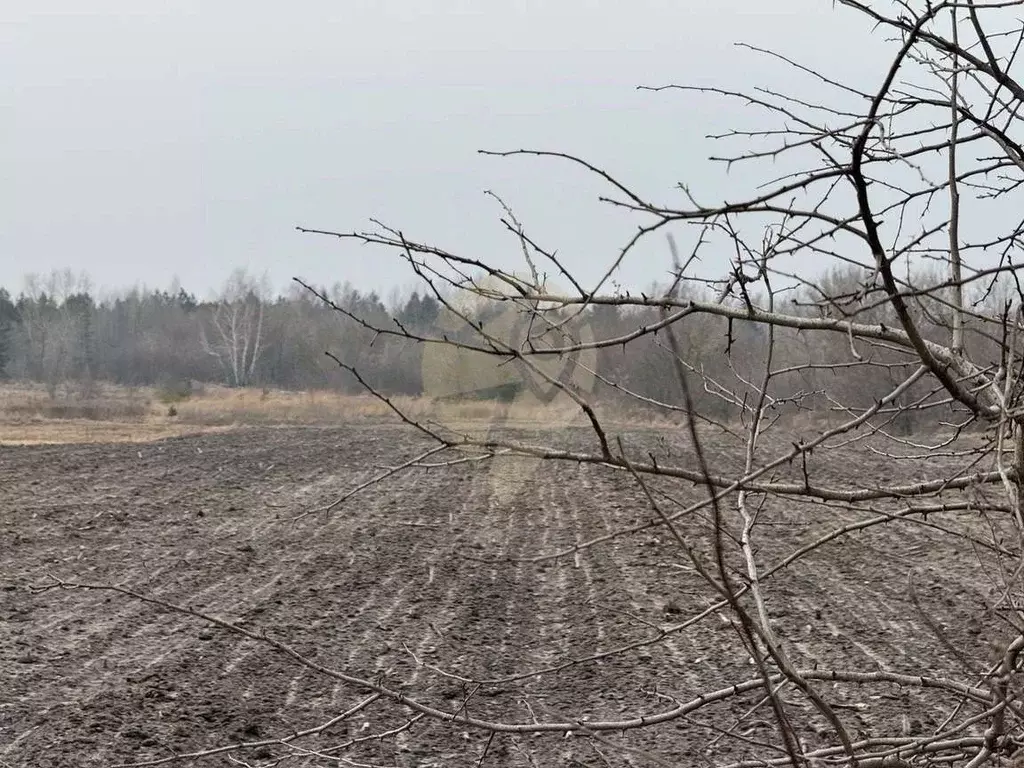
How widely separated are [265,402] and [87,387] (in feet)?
59.9

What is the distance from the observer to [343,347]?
396 centimetres

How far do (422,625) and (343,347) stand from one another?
464cm

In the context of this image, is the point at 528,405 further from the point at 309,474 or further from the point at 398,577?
the point at 309,474

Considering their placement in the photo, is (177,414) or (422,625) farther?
(177,414)

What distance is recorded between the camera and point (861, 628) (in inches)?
320

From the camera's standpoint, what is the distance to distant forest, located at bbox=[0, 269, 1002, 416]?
2898 millimetres

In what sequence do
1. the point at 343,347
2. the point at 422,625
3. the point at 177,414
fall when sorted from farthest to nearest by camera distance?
the point at 177,414
the point at 422,625
the point at 343,347

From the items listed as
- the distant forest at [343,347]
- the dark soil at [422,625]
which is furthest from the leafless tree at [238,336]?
the dark soil at [422,625]

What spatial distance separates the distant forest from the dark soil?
33 centimetres

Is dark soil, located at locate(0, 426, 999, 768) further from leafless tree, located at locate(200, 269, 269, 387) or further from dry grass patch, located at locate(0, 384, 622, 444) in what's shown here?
leafless tree, located at locate(200, 269, 269, 387)

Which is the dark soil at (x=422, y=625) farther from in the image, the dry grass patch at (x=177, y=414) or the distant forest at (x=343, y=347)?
the dry grass patch at (x=177, y=414)

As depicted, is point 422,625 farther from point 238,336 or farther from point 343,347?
point 238,336

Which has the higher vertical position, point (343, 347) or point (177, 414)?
point (343, 347)

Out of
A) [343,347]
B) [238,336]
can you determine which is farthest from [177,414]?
[343,347]
